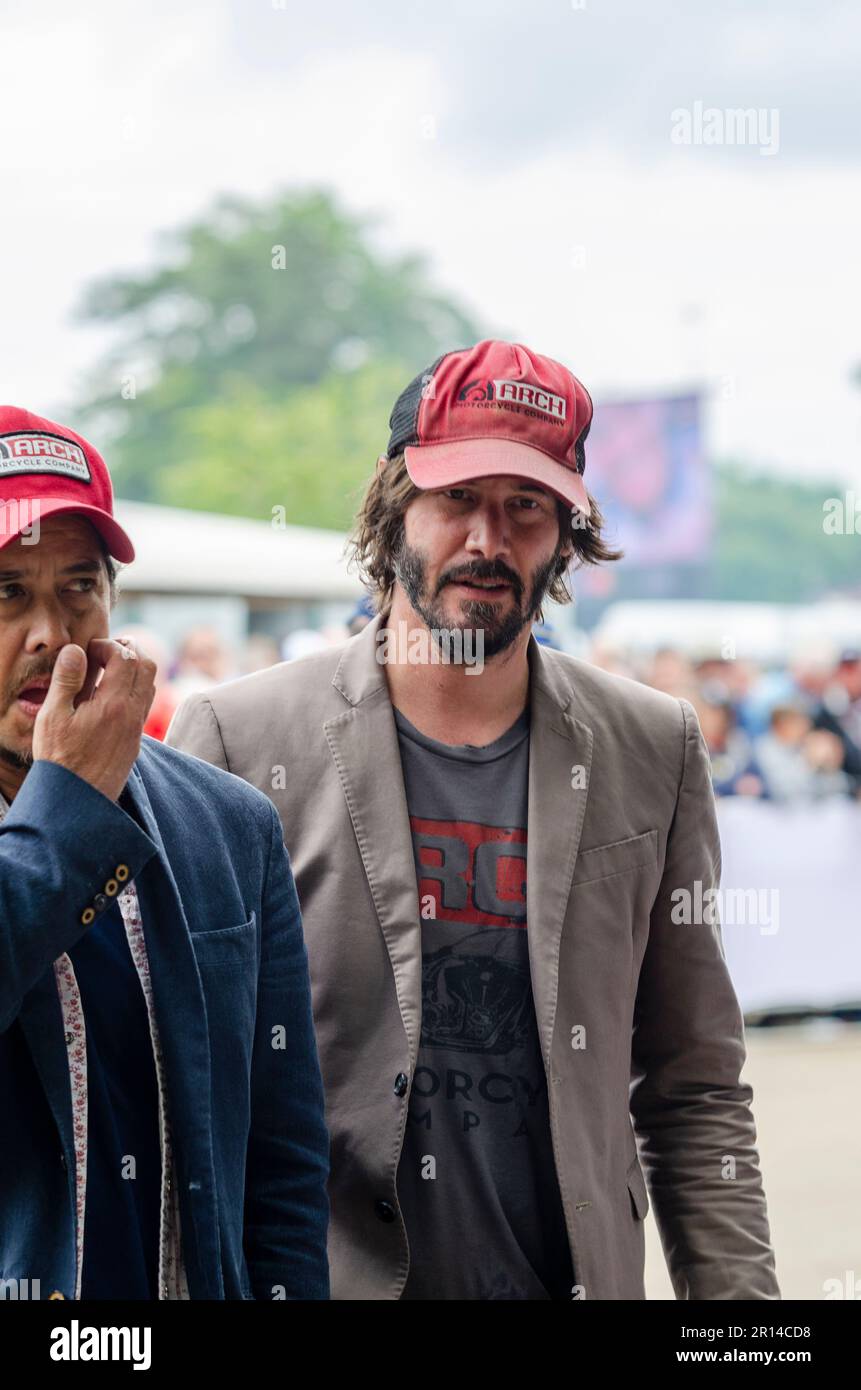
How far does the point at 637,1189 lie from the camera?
2.58 m

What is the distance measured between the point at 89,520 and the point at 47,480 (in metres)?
0.08

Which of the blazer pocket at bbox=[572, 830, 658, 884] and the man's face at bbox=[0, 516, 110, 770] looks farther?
the blazer pocket at bbox=[572, 830, 658, 884]

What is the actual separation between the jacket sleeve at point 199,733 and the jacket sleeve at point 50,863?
794mm

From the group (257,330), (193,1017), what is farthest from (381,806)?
(257,330)

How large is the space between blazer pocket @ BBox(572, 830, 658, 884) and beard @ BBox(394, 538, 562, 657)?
373 millimetres

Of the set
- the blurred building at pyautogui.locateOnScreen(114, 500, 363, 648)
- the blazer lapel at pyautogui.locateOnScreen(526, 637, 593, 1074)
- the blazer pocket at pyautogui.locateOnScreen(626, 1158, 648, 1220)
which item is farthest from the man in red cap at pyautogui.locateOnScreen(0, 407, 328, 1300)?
the blurred building at pyautogui.locateOnScreen(114, 500, 363, 648)

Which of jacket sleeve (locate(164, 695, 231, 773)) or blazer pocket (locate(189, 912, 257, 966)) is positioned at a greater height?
jacket sleeve (locate(164, 695, 231, 773))

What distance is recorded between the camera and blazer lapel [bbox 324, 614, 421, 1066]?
7.98 ft

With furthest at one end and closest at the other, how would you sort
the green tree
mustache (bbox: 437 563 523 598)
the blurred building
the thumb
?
the green tree, the blurred building, mustache (bbox: 437 563 523 598), the thumb

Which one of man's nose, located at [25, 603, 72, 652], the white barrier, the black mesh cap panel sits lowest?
man's nose, located at [25, 603, 72, 652]

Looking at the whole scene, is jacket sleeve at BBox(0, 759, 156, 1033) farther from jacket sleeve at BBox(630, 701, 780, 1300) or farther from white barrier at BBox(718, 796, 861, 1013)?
white barrier at BBox(718, 796, 861, 1013)

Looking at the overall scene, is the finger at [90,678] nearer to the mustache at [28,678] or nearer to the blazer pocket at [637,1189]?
the mustache at [28,678]

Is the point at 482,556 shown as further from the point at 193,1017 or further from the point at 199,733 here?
the point at 193,1017
